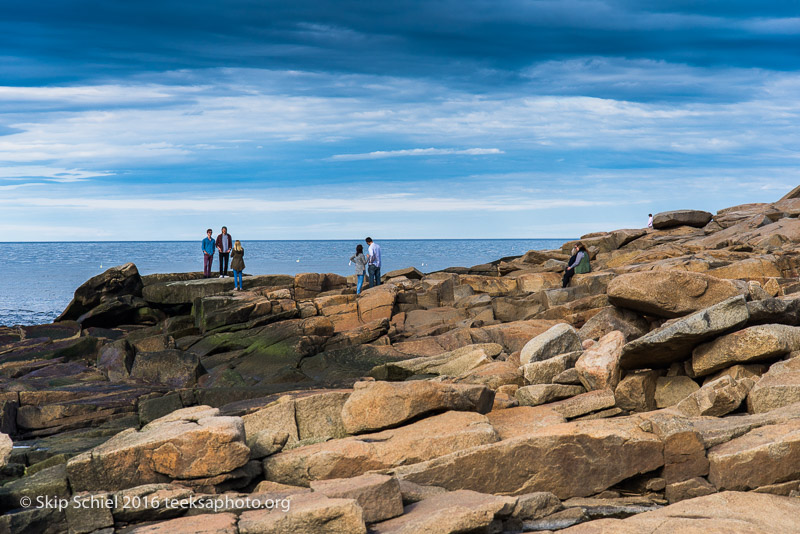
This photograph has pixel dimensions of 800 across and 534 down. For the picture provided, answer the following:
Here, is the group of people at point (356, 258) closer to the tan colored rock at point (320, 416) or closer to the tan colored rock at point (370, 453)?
the tan colored rock at point (320, 416)

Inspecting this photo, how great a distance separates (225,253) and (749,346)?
26.1m

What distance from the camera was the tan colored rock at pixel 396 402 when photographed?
406 inches

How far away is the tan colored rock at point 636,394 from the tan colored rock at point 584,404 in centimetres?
18

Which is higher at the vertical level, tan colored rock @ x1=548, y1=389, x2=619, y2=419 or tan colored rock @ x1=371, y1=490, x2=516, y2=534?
tan colored rock @ x1=548, y1=389, x2=619, y2=419

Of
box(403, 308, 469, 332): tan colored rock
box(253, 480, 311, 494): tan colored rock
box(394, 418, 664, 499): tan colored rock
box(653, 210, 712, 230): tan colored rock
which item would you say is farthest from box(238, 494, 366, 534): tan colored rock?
box(653, 210, 712, 230): tan colored rock

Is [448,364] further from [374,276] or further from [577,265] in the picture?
[374,276]

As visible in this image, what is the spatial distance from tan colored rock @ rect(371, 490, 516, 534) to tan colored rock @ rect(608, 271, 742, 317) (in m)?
7.07

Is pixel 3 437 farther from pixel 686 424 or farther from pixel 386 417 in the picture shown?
pixel 686 424

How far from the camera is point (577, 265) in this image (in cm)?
2720

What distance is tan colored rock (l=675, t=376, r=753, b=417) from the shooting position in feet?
33.1

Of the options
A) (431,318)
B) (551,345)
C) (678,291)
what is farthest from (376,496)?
(431,318)

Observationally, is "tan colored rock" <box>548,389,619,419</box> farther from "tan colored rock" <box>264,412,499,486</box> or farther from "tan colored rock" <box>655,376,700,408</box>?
"tan colored rock" <box>264,412,499,486</box>

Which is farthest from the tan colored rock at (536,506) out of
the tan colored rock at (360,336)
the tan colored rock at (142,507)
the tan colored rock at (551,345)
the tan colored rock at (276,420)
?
the tan colored rock at (360,336)

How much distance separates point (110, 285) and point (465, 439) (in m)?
26.5
